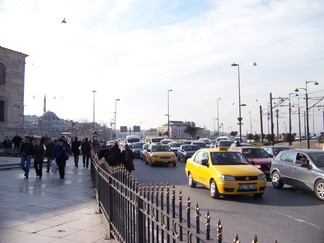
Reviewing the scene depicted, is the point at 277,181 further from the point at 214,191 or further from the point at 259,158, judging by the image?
the point at 214,191

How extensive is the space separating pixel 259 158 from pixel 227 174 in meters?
6.43

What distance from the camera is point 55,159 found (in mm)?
16547

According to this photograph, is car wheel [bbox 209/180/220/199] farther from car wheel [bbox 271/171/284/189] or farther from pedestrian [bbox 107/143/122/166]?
pedestrian [bbox 107/143/122/166]


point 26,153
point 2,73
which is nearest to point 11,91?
point 2,73

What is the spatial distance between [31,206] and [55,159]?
24.5 feet

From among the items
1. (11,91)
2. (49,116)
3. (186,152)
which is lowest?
(186,152)

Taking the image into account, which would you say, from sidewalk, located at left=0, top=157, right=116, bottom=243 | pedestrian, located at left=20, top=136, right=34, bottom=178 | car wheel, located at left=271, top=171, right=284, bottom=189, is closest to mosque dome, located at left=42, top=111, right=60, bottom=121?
pedestrian, located at left=20, top=136, right=34, bottom=178

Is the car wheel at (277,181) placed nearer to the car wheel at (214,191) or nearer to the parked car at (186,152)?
the car wheel at (214,191)

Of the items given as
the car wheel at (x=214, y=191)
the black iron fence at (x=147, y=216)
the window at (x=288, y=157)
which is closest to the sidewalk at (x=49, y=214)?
the black iron fence at (x=147, y=216)

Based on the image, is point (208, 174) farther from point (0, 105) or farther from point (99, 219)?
point (0, 105)

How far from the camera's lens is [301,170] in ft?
40.1

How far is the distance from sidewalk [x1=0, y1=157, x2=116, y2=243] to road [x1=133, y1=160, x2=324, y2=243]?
251cm

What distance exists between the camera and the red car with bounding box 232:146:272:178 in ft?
53.3

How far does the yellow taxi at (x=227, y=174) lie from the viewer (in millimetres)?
10945
